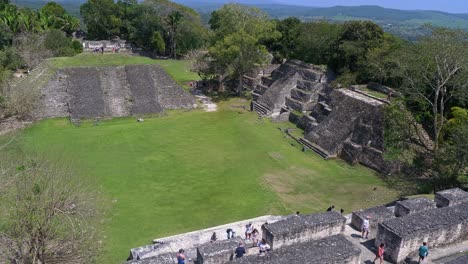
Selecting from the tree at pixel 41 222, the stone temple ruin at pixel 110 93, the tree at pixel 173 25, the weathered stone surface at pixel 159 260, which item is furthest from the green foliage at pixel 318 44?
Result: the tree at pixel 41 222

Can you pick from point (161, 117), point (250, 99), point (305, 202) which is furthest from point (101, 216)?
point (250, 99)

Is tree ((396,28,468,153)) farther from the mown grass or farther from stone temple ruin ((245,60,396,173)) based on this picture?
the mown grass

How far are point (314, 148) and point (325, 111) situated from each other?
15.1 feet

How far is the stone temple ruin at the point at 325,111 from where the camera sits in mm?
23422

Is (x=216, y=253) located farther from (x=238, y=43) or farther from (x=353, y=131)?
(x=238, y=43)

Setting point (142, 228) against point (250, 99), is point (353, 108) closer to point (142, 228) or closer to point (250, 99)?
point (250, 99)

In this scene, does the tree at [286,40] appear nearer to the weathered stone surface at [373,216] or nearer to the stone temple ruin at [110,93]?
the stone temple ruin at [110,93]

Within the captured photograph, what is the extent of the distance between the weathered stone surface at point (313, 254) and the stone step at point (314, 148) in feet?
42.4

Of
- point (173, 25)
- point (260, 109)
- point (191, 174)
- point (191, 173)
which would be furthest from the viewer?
point (173, 25)

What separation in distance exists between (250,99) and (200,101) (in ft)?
16.3

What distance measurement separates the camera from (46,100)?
102ft

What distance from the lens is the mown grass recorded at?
16625 millimetres

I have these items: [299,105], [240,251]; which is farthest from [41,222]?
[299,105]

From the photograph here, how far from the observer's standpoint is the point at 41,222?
36.5 feet
